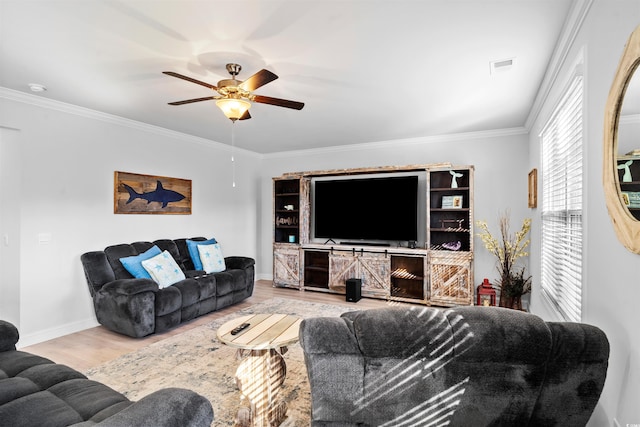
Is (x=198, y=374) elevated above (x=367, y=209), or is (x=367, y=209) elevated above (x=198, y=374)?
(x=367, y=209)

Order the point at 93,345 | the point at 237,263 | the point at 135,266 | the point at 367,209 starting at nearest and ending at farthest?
1. the point at 93,345
2. the point at 135,266
3. the point at 237,263
4. the point at 367,209

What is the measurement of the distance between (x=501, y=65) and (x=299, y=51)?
5.57 feet

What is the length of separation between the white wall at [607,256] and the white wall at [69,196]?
4874 millimetres

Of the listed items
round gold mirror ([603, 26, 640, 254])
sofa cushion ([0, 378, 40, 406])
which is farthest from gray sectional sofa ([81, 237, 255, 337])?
round gold mirror ([603, 26, 640, 254])

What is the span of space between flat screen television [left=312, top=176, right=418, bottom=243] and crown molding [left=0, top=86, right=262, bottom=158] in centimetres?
222

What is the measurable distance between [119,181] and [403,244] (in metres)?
4.35

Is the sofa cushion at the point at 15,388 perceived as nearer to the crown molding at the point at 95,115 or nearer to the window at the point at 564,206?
the window at the point at 564,206

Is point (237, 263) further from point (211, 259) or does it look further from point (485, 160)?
point (485, 160)

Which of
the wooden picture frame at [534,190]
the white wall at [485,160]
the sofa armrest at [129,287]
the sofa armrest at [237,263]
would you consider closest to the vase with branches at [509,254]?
the white wall at [485,160]

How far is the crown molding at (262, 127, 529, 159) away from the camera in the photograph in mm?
4761

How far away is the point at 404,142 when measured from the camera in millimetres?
5449

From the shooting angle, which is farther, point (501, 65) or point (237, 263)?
point (237, 263)

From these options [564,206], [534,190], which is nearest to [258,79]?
[564,206]

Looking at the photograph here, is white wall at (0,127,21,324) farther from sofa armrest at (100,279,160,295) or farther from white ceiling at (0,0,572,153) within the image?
sofa armrest at (100,279,160,295)
